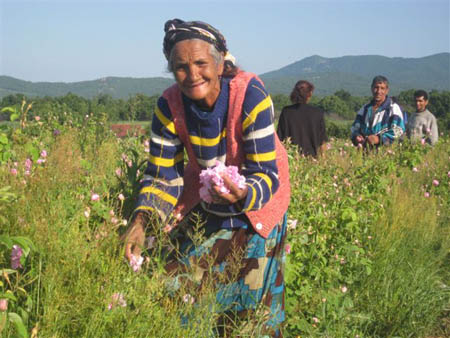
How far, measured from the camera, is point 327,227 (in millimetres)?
3027

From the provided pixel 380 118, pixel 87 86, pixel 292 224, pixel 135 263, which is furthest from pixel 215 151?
pixel 87 86

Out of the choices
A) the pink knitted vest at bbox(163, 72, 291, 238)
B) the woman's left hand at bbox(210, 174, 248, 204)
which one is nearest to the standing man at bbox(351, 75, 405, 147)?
the pink knitted vest at bbox(163, 72, 291, 238)

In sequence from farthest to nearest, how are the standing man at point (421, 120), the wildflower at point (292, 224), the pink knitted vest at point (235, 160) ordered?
the standing man at point (421, 120), the wildflower at point (292, 224), the pink knitted vest at point (235, 160)

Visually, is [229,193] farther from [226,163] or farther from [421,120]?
[421,120]

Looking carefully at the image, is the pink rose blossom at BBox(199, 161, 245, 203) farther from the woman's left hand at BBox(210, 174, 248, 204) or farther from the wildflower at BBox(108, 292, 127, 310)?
the wildflower at BBox(108, 292, 127, 310)

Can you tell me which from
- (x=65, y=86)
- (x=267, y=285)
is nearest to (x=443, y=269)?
(x=267, y=285)

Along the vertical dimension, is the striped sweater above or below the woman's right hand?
above

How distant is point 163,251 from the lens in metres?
2.29

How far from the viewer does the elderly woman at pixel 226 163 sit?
2107mm

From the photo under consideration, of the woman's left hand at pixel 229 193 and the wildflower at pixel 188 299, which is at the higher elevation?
the woman's left hand at pixel 229 193

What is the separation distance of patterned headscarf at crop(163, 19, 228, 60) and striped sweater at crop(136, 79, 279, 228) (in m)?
0.20

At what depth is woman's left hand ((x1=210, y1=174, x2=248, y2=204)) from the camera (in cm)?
192

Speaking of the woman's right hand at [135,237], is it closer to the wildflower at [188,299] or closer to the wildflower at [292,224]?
the wildflower at [188,299]

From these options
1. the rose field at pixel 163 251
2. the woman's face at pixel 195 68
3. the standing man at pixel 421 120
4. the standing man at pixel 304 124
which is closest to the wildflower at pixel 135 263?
the rose field at pixel 163 251
